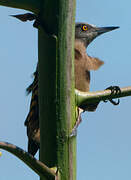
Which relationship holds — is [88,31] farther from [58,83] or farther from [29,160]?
[29,160]

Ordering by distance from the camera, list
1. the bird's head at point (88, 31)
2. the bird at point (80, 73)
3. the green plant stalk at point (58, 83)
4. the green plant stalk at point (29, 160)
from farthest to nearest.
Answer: the bird's head at point (88, 31)
the bird at point (80, 73)
the green plant stalk at point (58, 83)
the green plant stalk at point (29, 160)

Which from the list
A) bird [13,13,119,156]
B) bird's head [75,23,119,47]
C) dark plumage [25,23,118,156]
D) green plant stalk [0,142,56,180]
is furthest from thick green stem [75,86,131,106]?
bird's head [75,23,119,47]

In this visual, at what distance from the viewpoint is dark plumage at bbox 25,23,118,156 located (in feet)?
15.7

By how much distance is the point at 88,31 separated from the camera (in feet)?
24.6

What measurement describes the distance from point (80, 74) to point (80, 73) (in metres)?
Result: 0.01

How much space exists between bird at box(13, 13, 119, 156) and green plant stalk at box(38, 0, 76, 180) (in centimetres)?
145

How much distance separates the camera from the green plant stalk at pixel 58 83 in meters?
2.16

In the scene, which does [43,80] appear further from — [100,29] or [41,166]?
[100,29]

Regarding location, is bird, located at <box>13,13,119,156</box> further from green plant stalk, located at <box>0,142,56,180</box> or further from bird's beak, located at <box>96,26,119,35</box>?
green plant stalk, located at <box>0,142,56,180</box>

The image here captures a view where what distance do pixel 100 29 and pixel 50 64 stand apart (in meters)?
5.35

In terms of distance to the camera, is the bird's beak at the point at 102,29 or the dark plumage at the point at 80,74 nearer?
the dark plumage at the point at 80,74

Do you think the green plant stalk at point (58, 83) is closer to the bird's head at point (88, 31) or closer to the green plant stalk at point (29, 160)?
the green plant stalk at point (29, 160)

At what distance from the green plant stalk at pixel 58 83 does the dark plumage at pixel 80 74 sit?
7.92ft

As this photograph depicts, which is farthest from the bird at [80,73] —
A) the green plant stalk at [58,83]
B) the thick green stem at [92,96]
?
the green plant stalk at [58,83]
